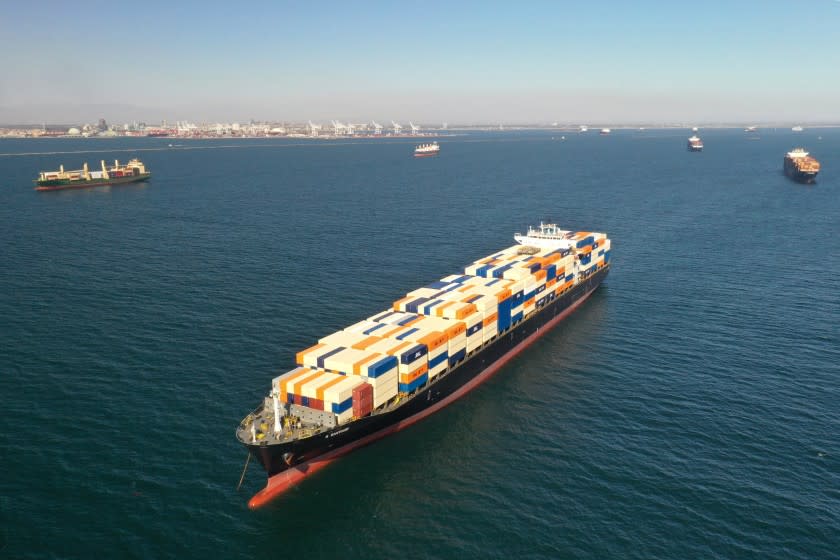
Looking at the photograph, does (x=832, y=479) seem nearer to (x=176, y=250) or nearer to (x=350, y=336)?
(x=350, y=336)

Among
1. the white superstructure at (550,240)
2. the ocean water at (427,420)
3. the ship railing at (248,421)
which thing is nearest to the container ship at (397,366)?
the ship railing at (248,421)

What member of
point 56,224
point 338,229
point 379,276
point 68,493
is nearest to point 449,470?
point 68,493

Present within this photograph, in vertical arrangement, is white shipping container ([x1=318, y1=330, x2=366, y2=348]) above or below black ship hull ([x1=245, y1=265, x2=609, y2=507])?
above

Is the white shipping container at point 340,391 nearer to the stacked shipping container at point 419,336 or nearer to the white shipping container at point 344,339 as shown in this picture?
the stacked shipping container at point 419,336

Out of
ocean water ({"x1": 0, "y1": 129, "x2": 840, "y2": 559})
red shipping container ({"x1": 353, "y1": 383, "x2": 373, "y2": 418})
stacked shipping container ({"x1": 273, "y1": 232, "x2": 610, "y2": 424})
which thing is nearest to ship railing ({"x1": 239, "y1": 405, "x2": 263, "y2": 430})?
stacked shipping container ({"x1": 273, "y1": 232, "x2": 610, "y2": 424})

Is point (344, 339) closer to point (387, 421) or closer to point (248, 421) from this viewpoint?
point (387, 421)

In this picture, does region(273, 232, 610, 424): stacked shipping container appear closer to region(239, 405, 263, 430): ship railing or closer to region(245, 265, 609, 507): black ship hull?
region(245, 265, 609, 507): black ship hull
